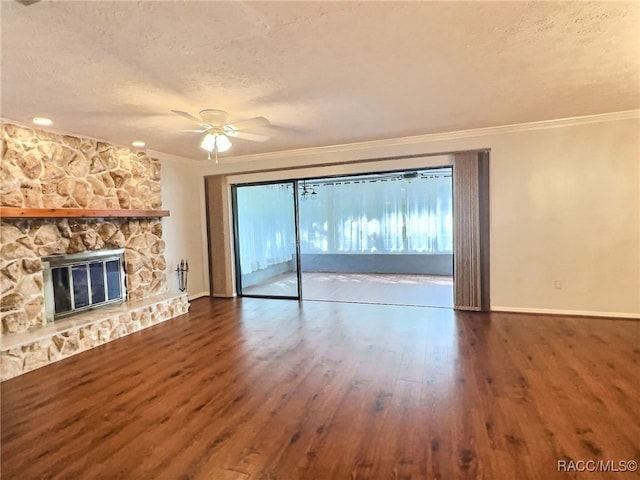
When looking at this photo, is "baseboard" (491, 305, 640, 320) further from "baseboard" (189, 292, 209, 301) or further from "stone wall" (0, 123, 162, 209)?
"stone wall" (0, 123, 162, 209)

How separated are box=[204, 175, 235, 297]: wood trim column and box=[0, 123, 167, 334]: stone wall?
98 centimetres

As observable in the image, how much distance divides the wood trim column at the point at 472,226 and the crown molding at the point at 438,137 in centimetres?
28

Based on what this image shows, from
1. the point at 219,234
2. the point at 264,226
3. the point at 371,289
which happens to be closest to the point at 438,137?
the point at 371,289

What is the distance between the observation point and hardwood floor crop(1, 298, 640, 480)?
186 centimetres

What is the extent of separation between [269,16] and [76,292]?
12.5ft

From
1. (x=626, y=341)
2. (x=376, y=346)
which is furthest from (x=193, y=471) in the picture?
(x=626, y=341)

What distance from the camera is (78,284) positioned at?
13.4 feet

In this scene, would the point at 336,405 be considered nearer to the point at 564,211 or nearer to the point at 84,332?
the point at 84,332

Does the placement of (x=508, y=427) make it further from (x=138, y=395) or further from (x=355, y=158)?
(x=355, y=158)

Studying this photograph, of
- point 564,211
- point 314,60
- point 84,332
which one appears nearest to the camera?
point 314,60

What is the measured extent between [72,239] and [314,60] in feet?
11.5

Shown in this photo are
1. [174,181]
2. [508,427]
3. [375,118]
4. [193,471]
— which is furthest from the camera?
[174,181]

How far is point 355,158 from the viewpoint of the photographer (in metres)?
5.07

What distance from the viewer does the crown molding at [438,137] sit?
4.01 m
